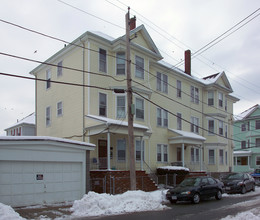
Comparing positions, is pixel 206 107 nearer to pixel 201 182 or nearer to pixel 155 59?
pixel 155 59

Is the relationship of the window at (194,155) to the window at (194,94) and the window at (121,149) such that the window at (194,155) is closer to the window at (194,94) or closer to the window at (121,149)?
the window at (194,94)

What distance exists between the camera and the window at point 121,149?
924 inches

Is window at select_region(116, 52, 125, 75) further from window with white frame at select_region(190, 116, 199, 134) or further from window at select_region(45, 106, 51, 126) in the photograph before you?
window with white frame at select_region(190, 116, 199, 134)

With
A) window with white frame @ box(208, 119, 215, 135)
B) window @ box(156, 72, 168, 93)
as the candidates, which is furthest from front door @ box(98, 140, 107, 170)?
window with white frame @ box(208, 119, 215, 135)

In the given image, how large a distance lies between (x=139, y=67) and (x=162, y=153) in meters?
8.14

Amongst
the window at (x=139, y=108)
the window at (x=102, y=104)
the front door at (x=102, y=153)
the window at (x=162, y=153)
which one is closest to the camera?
the front door at (x=102, y=153)

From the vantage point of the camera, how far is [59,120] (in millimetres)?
25219

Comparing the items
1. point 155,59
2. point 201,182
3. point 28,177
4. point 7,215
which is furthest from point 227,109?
point 7,215

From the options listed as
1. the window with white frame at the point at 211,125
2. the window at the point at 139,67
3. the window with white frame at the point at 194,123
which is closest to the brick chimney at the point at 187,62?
the window with white frame at the point at 194,123

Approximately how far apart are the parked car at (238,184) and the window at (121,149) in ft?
24.7

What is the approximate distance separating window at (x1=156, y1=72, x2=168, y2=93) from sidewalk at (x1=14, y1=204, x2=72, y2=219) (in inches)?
626

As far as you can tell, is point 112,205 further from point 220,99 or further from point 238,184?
point 220,99

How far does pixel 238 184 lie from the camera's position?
20750 millimetres

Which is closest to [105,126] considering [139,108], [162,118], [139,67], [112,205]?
[139,108]
